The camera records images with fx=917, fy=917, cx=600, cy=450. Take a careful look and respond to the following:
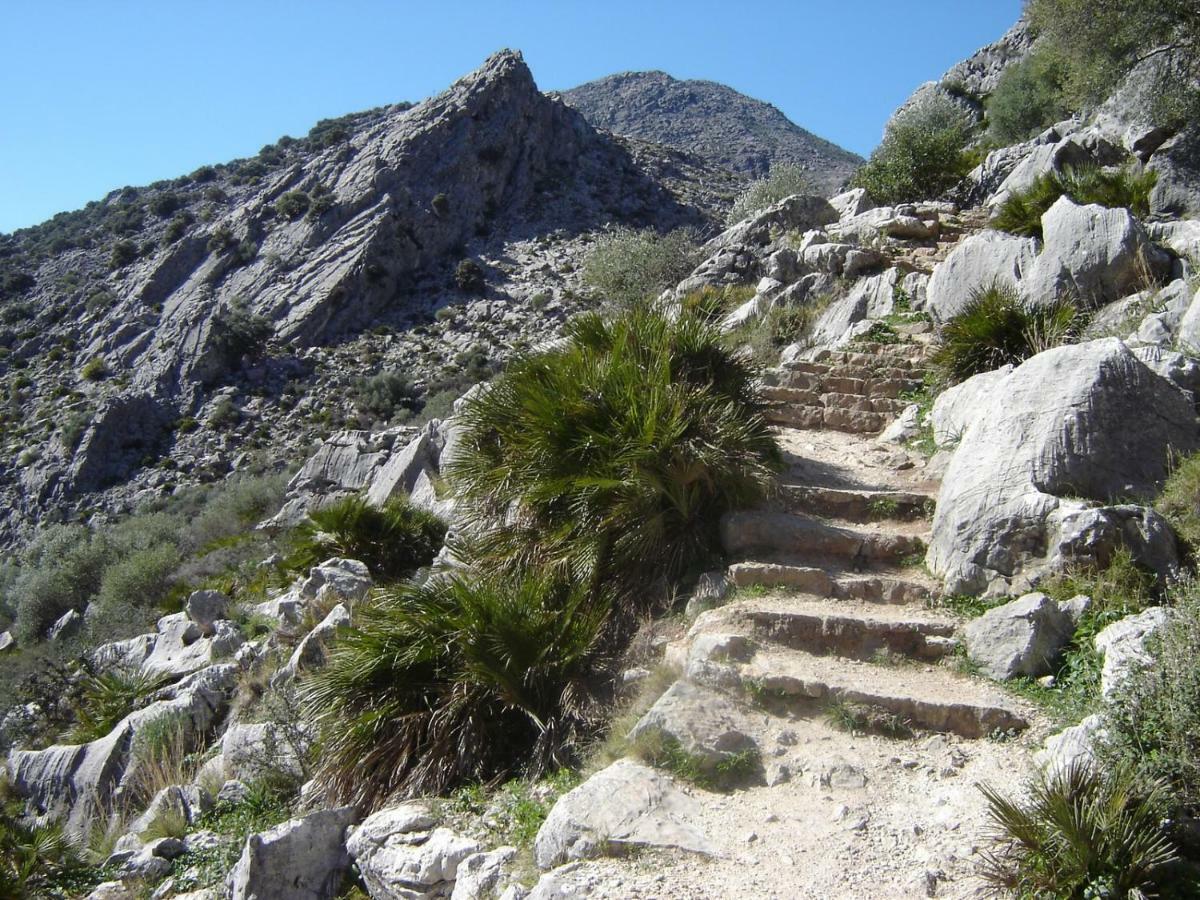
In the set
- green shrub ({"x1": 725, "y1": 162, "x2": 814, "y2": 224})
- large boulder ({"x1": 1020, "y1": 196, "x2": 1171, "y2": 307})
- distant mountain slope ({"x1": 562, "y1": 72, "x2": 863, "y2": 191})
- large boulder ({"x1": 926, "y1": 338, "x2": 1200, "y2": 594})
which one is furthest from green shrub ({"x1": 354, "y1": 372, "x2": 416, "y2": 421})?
distant mountain slope ({"x1": 562, "y1": 72, "x2": 863, "y2": 191})

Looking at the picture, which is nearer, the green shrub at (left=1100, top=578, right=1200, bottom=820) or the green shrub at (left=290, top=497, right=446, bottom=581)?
the green shrub at (left=1100, top=578, right=1200, bottom=820)

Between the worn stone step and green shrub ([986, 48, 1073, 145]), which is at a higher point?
green shrub ([986, 48, 1073, 145])

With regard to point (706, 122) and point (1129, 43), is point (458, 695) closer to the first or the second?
point (1129, 43)

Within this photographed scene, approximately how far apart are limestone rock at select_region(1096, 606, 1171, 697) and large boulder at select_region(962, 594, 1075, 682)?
0.92 ft

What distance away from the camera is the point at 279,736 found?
6.95 metres

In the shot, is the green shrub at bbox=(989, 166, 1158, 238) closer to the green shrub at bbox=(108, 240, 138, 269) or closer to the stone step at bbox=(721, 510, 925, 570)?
the stone step at bbox=(721, 510, 925, 570)

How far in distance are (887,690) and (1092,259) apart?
6.97 metres

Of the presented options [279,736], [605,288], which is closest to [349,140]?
[605,288]

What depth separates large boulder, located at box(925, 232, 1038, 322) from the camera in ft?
35.7

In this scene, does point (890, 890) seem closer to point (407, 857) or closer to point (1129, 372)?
point (407, 857)

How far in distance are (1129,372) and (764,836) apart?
4.44 m

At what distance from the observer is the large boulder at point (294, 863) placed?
17.0ft

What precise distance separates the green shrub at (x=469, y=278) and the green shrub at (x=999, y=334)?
34168 millimetres

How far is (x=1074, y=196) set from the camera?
40.2 ft
